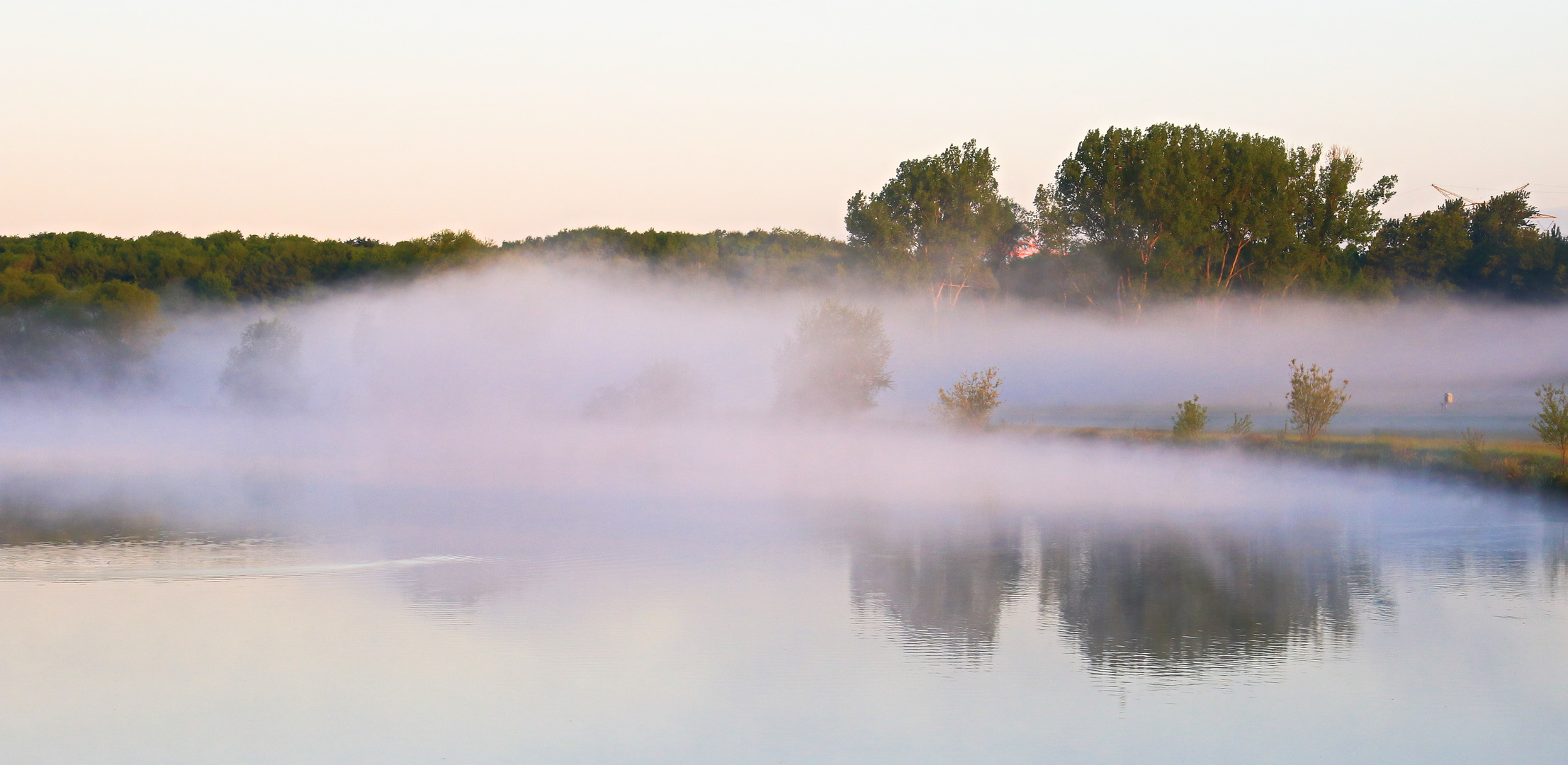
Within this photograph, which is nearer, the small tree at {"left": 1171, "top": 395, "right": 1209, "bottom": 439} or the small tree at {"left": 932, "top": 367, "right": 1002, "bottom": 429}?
the small tree at {"left": 1171, "top": 395, "right": 1209, "bottom": 439}

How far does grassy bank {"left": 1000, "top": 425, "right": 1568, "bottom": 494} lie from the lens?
33.4 metres

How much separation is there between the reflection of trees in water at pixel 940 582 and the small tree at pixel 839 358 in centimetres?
3377

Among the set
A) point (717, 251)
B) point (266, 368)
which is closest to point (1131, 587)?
point (266, 368)

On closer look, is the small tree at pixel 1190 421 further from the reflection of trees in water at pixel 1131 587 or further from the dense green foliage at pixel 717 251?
the dense green foliage at pixel 717 251

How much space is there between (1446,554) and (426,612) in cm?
1773

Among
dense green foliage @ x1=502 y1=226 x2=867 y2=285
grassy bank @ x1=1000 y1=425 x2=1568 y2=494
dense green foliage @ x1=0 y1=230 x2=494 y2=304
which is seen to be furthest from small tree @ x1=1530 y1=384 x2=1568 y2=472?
dense green foliage @ x1=0 y1=230 x2=494 y2=304

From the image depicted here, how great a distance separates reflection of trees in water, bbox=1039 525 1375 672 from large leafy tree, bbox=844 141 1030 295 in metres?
60.2

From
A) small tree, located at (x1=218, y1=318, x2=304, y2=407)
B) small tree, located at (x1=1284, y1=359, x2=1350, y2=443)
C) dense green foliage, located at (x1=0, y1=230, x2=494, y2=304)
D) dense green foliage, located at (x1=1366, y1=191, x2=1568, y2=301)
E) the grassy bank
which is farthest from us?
dense green foliage, located at (x1=0, y1=230, x2=494, y2=304)

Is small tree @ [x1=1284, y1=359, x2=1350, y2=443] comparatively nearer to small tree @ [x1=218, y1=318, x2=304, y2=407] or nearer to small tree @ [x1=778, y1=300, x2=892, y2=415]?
small tree @ [x1=778, y1=300, x2=892, y2=415]

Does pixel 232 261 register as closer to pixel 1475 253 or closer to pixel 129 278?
pixel 129 278

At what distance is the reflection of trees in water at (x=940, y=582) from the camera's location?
17312mm

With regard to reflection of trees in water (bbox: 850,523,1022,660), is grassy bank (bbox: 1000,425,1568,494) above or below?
above

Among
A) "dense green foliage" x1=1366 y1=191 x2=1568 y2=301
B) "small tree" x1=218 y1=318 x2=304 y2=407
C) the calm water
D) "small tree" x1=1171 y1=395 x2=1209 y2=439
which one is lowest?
the calm water

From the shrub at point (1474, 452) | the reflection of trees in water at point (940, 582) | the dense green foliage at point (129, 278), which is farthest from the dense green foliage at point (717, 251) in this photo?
the reflection of trees in water at point (940, 582)
